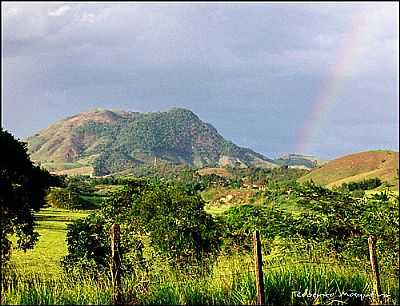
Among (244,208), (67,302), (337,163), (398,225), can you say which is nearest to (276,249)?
(244,208)

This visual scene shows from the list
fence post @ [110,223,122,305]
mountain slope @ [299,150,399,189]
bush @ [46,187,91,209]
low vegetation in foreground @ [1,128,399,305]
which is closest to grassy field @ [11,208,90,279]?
low vegetation in foreground @ [1,128,399,305]

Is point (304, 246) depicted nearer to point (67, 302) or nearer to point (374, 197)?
point (374, 197)

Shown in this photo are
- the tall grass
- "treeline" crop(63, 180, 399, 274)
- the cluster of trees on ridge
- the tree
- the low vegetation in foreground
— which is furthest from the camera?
"treeline" crop(63, 180, 399, 274)

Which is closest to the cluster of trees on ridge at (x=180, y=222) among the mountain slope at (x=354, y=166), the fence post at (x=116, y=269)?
the fence post at (x=116, y=269)

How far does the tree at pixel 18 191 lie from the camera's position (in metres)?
10.9

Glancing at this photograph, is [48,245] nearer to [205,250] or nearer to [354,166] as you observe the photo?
[205,250]

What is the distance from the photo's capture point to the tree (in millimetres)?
10916

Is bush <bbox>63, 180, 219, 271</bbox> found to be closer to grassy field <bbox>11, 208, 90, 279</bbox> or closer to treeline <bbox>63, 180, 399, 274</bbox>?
treeline <bbox>63, 180, 399, 274</bbox>

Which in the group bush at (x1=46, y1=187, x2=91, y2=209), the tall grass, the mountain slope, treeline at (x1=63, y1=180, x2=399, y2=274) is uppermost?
the mountain slope

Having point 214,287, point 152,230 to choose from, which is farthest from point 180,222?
point 214,287

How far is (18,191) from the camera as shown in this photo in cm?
1179

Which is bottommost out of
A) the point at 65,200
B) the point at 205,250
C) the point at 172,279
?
the point at 172,279

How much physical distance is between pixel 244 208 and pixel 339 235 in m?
3.03

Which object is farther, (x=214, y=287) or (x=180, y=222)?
(x=180, y=222)
